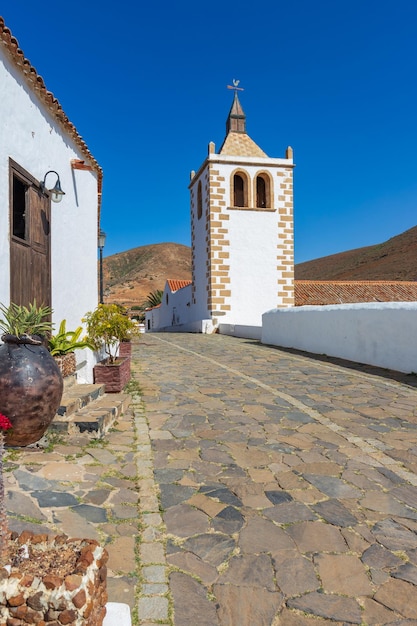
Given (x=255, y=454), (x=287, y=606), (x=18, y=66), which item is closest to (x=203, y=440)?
(x=255, y=454)

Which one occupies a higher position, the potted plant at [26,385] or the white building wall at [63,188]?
the white building wall at [63,188]

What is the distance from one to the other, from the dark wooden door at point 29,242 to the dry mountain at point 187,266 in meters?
40.4

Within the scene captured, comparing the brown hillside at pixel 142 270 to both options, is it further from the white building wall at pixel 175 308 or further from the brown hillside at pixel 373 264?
the white building wall at pixel 175 308

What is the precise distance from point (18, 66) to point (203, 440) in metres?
4.42

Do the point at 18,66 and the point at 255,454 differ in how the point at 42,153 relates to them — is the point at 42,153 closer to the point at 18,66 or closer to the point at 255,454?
→ the point at 18,66

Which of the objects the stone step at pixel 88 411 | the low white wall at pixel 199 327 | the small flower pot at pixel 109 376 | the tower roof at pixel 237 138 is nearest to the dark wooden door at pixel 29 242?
the small flower pot at pixel 109 376

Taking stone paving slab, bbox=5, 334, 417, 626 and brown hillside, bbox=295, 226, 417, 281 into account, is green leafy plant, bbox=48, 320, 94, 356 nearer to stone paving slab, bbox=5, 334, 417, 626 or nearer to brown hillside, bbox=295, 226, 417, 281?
stone paving slab, bbox=5, 334, 417, 626

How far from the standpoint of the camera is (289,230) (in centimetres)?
1983

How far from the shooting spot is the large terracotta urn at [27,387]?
3.15 meters

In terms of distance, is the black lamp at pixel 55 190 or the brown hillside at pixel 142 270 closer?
the black lamp at pixel 55 190

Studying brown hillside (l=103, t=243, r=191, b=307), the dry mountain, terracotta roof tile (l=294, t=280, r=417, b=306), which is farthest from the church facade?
brown hillside (l=103, t=243, r=191, b=307)

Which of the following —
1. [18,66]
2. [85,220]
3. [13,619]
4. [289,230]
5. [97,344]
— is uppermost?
[289,230]

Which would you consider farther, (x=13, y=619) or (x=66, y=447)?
(x=66, y=447)

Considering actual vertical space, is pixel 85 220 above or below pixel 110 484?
above
